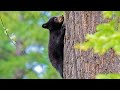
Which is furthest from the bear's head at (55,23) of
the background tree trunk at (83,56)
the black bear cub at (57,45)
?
the background tree trunk at (83,56)

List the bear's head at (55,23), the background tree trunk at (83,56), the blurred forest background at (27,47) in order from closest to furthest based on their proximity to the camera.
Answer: the background tree trunk at (83,56), the bear's head at (55,23), the blurred forest background at (27,47)

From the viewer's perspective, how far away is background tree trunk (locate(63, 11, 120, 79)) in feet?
15.2

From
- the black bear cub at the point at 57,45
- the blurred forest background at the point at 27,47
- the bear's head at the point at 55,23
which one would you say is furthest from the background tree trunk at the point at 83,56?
the blurred forest background at the point at 27,47

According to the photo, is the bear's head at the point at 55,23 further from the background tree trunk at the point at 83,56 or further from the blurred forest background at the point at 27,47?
the blurred forest background at the point at 27,47

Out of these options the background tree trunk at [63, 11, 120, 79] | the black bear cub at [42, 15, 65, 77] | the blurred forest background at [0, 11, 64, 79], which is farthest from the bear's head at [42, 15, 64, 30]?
the blurred forest background at [0, 11, 64, 79]

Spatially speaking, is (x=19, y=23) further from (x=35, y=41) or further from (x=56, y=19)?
(x=56, y=19)

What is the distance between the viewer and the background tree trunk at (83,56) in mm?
4629

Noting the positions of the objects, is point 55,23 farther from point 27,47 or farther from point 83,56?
point 27,47

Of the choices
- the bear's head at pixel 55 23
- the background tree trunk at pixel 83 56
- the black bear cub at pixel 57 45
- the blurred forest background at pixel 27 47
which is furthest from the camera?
the blurred forest background at pixel 27 47

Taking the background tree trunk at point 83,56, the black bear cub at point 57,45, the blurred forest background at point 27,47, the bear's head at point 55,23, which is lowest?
the background tree trunk at point 83,56

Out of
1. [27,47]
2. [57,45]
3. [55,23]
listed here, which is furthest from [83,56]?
[27,47]

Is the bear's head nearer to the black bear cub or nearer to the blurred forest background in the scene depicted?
the black bear cub

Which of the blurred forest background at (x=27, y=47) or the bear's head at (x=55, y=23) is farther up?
the blurred forest background at (x=27, y=47)

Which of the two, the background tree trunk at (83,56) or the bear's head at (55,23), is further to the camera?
the bear's head at (55,23)
